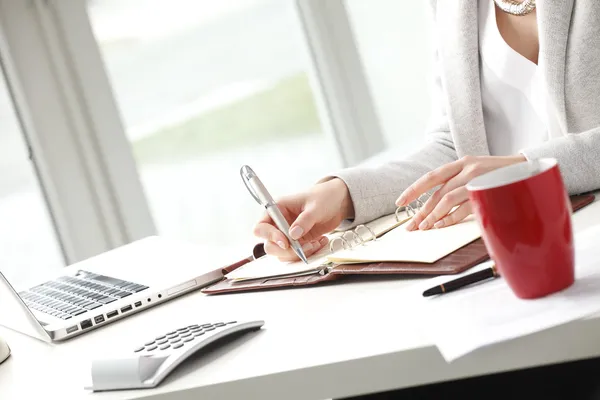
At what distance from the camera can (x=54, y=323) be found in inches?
48.8

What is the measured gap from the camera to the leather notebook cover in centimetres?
84

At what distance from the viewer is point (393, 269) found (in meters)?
0.90

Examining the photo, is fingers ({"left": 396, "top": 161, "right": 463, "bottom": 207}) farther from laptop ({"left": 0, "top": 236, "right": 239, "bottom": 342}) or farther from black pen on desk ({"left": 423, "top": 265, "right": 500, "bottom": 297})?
laptop ({"left": 0, "top": 236, "right": 239, "bottom": 342})

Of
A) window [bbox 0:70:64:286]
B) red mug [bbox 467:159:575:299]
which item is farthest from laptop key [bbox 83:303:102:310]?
window [bbox 0:70:64:286]

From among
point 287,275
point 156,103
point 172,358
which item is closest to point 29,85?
point 156,103

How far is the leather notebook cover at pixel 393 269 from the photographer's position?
0.84 metres

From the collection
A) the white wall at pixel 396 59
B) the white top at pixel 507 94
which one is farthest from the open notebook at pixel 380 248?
the white wall at pixel 396 59

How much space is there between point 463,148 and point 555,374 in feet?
2.28

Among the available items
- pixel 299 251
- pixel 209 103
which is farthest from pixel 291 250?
pixel 209 103

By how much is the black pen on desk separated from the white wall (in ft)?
9.30

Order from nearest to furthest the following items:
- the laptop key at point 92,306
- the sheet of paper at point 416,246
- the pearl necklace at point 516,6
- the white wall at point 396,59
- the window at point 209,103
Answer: the sheet of paper at point 416,246 → the laptop key at point 92,306 → the pearl necklace at point 516,6 → the window at point 209,103 → the white wall at point 396,59

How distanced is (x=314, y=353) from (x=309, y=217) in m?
0.46

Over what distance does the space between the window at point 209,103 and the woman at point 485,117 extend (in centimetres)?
182

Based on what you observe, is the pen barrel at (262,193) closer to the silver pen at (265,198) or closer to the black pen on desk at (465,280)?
the silver pen at (265,198)
